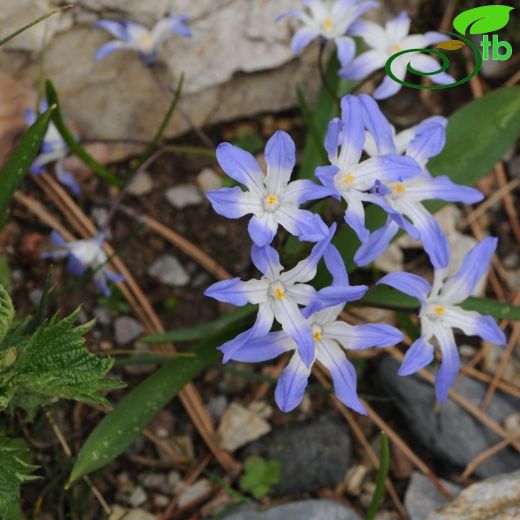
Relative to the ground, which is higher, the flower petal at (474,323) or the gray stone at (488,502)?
the flower petal at (474,323)

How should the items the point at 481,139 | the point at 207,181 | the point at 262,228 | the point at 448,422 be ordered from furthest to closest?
1. the point at 207,181
2. the point at 448,422
3. the point at 481,139
4. the point at 262,228

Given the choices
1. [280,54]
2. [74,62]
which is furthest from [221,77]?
[74,62]

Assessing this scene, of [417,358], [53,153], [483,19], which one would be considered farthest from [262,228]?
[483,19]

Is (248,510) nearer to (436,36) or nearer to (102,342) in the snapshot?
(102,342)

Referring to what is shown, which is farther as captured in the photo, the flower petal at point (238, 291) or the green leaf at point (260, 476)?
the green leaf at point (260, 476)

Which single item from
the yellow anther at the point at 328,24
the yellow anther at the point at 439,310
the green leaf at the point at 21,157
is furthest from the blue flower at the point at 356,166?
the green leaf at the point at 21,157

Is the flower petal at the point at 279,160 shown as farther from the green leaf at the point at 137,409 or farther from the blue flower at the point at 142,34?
the blue flower at the point at 142,34

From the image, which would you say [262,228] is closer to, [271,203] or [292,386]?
[271,203]
